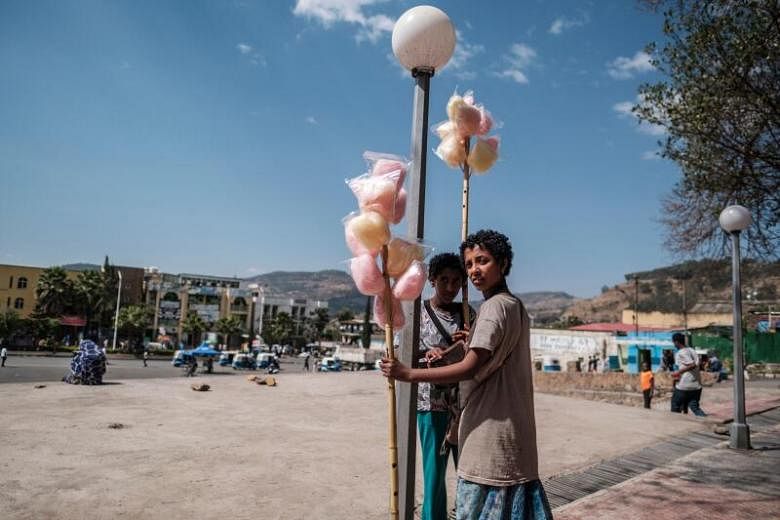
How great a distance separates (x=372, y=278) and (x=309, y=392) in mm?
10202

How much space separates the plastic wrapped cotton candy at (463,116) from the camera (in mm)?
3332

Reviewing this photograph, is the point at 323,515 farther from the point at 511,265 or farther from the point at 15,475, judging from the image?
the point at 15,475

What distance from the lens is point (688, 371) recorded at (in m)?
8.77

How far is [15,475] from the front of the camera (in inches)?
181

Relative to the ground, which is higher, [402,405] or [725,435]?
[402,405]

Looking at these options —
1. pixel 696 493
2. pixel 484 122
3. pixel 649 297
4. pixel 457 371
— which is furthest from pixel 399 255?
pixel 649 297

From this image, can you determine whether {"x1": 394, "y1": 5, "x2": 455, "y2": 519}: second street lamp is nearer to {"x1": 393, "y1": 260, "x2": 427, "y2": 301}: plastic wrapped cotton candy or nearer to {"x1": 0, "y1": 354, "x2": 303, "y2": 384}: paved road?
{"x1": 393, "y1": 260, "x2": 427, "y2": 301}: plastic wrapped cotton candy

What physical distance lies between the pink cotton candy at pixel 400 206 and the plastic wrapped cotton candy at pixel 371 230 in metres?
0.21

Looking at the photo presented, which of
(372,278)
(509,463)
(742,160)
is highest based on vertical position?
(742,160)

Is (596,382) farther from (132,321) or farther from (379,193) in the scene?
(132,321)

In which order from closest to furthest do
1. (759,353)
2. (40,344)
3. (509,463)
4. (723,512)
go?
(509,463), (723,512), (759,353), (40,344)

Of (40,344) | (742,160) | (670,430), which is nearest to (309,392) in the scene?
(670,430)

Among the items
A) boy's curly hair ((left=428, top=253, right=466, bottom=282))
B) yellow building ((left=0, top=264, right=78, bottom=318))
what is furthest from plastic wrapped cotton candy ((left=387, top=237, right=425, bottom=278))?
yellow building ((left=0, top=264, right=78, bottom=318))

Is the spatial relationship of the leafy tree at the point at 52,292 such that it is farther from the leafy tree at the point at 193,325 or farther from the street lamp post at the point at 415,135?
the street lamp post at the point at 415,135
